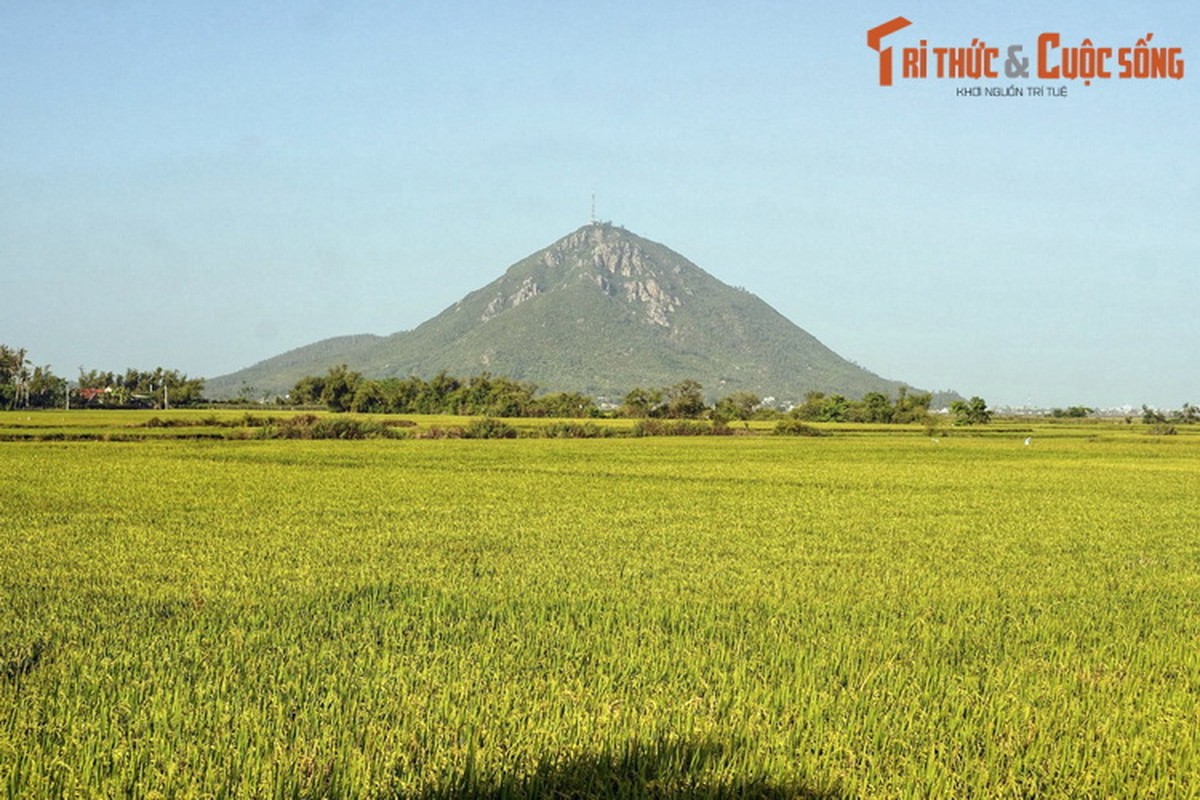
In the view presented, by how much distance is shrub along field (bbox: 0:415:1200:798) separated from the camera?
16.8 feet

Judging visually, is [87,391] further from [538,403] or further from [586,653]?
[586,653]

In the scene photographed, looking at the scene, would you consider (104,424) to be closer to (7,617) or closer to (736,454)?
(736,454)

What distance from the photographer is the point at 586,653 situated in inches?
303

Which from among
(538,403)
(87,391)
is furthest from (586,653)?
(87,391)

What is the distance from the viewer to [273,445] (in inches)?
Answer: 1957

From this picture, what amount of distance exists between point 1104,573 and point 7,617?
12.6 m

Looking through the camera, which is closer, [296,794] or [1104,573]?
[296,794]

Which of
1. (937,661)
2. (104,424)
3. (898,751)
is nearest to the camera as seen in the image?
(898,751)

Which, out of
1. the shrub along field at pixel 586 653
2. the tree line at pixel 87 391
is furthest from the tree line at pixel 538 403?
the shrub along field at pixel 586 653

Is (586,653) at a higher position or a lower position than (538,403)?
lower

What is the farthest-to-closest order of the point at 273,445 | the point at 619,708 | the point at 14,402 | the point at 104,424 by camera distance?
the point at 14,402, the point at 104,424, the point at 273,445, the point at 619,708

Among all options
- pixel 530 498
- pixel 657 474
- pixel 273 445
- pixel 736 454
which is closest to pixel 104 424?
pixel 273 445

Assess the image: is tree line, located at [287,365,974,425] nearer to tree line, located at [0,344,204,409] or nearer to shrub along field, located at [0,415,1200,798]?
tree line, located at [0,344,204,409]

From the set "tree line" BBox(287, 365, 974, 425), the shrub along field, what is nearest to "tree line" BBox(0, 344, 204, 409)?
"tree line" BBox(287, 365, 974, 425)
